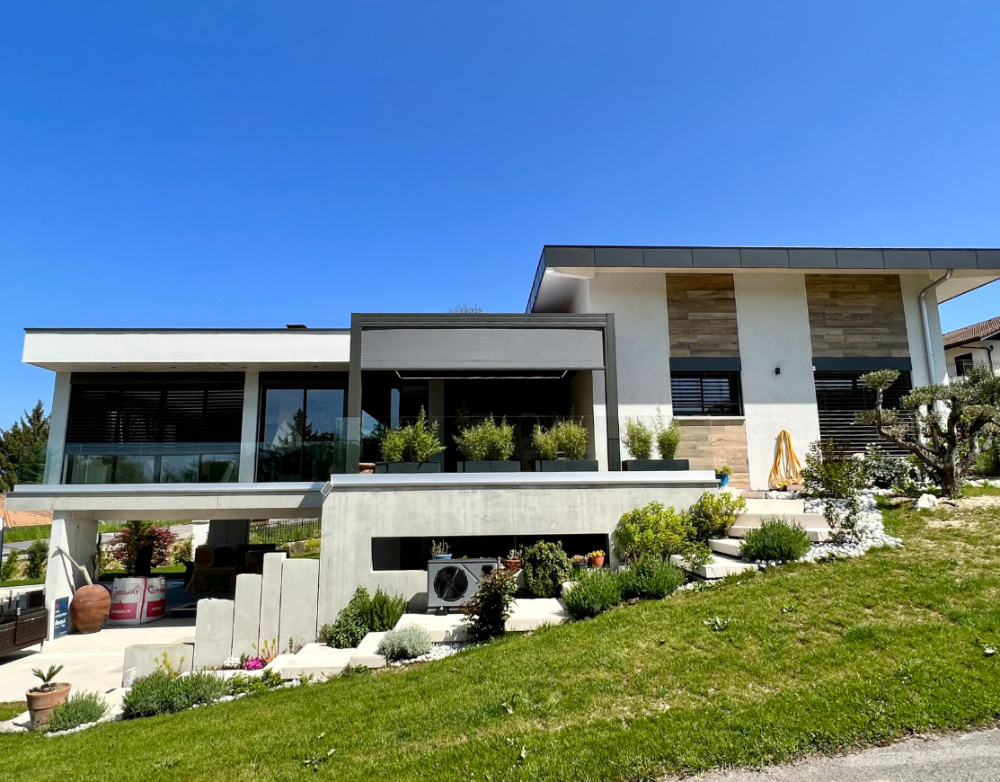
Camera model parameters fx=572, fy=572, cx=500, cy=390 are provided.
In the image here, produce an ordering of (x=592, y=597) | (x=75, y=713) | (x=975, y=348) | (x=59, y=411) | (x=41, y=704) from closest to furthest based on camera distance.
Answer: (x=75, y=713) < (x=41, y=704) < (x=592, y=597) < (x=59, y=411) < (x=975, y=348)

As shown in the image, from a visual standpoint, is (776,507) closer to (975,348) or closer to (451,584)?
(451,584)

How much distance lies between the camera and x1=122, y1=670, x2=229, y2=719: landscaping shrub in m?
7.32

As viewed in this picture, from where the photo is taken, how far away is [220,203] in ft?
49.9

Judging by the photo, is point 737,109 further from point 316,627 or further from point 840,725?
point 316,627

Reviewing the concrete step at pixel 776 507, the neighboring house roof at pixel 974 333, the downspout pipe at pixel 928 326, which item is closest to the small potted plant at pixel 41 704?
the concrete step at pixel 776 507

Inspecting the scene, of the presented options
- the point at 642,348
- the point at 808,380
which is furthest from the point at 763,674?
the point at 808,380

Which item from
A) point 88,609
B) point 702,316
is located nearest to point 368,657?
point 88,609

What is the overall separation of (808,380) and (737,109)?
22.7 ft

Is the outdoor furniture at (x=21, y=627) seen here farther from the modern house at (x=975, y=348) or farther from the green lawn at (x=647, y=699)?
the modern house at (x=975, y=348)

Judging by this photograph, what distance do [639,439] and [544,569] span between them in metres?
3.59

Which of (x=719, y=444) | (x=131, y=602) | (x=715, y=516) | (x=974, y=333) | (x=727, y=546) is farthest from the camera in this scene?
(x=974, y=333)

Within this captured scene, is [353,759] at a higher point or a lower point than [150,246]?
lower

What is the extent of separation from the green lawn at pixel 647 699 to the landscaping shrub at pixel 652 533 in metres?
2.17

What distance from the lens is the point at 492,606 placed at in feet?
26.9
